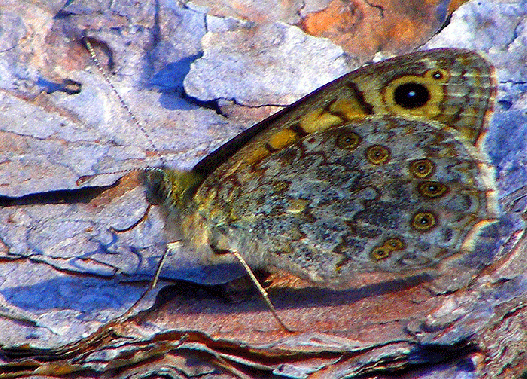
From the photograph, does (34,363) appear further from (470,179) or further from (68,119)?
(470,179)

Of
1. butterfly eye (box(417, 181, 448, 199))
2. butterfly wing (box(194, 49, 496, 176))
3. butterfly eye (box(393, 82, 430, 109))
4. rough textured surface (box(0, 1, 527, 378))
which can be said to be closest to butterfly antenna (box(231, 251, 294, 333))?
rough textured surface (box(0, 1, 527, 378))

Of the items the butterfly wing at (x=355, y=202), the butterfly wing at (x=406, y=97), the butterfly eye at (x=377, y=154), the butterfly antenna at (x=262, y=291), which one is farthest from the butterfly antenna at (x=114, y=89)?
the butterfly eye at (x=377, y=154)

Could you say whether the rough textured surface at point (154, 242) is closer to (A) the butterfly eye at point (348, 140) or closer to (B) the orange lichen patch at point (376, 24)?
(B) the orange lichen patch at point (376, 24)

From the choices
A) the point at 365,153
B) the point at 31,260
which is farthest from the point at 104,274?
the point at 365,153

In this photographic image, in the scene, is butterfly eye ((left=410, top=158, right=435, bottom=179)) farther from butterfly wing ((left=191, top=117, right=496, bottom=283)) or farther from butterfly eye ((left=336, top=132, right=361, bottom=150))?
butterfly eye ((left=336, top=132, right=361, bottom=150))

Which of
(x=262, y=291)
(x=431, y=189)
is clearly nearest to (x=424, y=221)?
(x=431, y=189)
